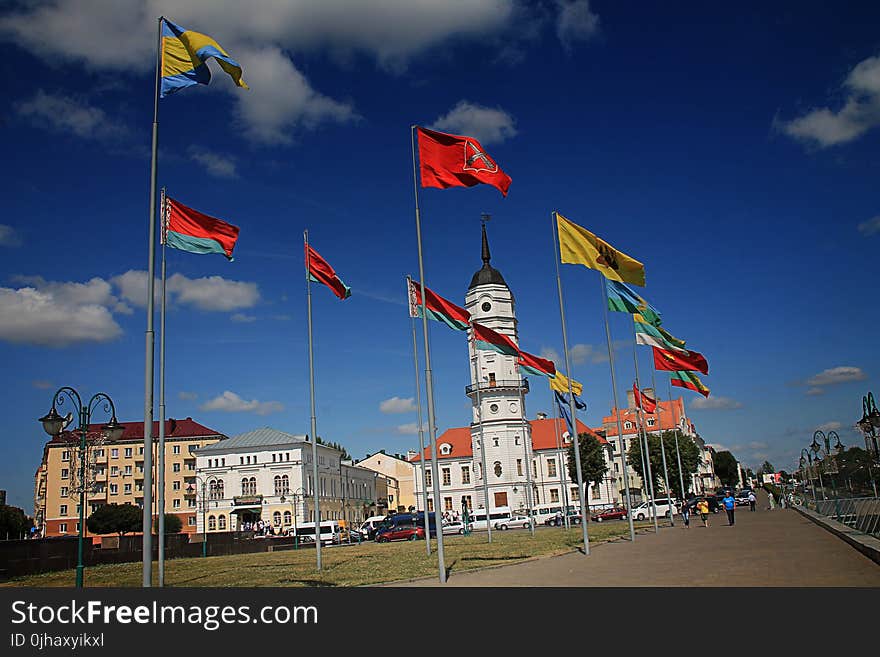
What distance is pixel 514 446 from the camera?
90438 millimetres

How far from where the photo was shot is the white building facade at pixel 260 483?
8612 centimetres

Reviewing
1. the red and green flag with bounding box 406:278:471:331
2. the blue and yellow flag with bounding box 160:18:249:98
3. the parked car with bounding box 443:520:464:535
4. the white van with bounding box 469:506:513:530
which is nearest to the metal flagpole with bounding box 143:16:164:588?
the blue and yellow flag with bounding box 160:18:249:98

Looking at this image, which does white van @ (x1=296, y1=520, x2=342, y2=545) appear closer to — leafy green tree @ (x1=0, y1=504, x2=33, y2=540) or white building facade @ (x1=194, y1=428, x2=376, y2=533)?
white building facade @ (x1=194, y1=428, x2=376, y2=533)

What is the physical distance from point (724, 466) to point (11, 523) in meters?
153

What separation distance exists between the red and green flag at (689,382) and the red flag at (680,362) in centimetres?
475

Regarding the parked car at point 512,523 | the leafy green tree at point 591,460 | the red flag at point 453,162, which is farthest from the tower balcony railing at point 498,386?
the red flag at point 453,162

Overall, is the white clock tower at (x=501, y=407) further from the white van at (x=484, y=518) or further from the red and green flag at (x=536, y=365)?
the red and green flag at (x=536, y=365)

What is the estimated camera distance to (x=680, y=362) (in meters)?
→ 33.0

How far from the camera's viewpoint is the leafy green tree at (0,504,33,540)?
59688 millimetres

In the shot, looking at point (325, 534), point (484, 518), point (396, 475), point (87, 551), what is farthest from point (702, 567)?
point (396, 475)

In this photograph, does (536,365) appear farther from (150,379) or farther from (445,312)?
(150,379)

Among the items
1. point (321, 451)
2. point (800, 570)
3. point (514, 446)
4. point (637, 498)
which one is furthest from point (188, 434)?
point (800, 570)
